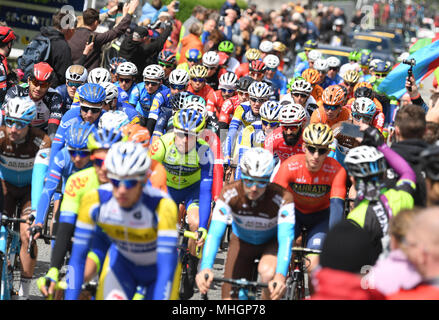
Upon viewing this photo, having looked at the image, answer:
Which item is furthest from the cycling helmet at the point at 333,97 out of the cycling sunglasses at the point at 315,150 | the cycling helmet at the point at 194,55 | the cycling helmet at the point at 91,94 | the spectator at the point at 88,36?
the cycling helmet at the point at 194,55

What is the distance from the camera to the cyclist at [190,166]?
840cm

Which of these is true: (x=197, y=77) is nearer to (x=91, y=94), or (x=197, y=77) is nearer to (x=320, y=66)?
(x=320, y=66)

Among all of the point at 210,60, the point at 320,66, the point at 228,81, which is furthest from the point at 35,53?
the point at 320,66

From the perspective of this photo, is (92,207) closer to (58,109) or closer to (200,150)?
(200,150)

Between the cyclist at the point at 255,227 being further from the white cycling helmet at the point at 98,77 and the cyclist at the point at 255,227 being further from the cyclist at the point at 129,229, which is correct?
the white cycling helmet at the point at 98,77

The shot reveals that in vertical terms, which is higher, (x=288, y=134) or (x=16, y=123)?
(x=288, y=134)

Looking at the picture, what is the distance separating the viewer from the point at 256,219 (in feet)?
23.5

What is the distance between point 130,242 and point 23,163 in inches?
110

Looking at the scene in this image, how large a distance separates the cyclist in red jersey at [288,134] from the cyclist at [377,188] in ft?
8.64

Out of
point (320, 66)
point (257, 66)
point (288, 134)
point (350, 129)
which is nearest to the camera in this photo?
point (288, 134)

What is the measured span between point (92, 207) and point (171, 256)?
752 mm

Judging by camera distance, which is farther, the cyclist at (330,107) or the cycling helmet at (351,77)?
the cycling helmet at (351,77)
